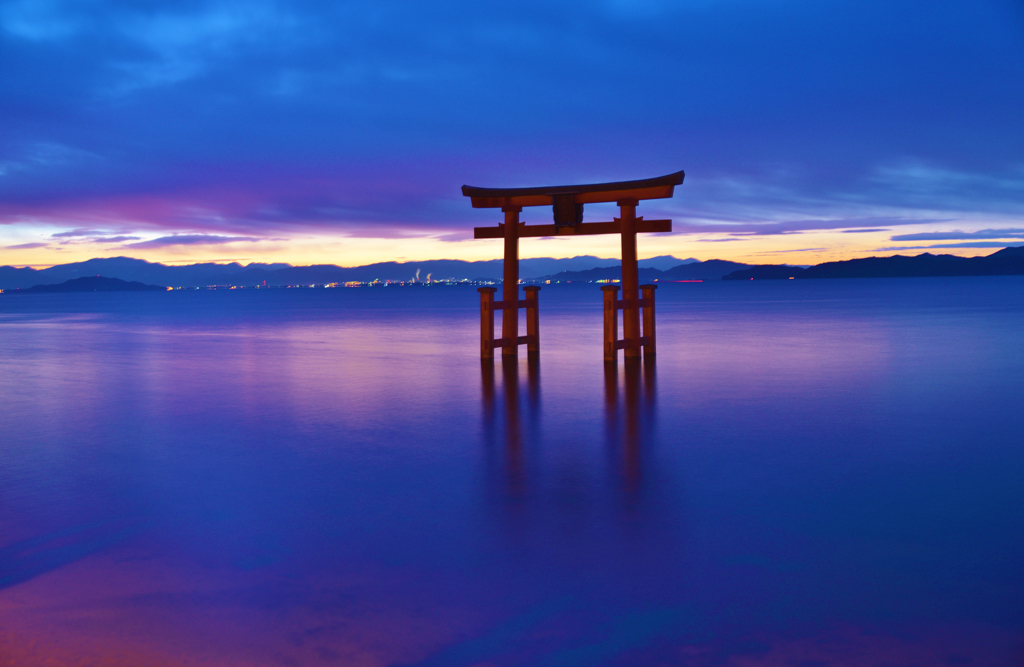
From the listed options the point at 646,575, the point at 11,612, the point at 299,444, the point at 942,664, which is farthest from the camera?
the point at 299,444

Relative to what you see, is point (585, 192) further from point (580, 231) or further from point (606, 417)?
point (606, 417)

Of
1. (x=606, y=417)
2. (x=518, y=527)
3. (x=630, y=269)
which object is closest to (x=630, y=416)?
(x=606, y=417)

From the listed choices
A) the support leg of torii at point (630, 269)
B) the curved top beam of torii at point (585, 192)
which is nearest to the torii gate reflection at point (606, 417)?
the support leg of torii at point (630, 269)

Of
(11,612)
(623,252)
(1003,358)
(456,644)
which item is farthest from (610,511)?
(1003,358)

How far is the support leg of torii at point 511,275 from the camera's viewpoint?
493 inches

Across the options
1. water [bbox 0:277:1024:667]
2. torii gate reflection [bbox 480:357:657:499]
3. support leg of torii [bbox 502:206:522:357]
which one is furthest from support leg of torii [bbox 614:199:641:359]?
water [bbox 0:277:1024:667]

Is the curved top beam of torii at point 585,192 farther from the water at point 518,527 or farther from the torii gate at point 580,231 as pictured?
the water at point 518,527

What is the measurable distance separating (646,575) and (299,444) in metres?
3.99

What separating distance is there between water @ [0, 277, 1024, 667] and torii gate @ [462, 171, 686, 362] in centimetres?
287

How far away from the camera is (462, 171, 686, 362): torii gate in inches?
467

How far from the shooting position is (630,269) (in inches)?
486

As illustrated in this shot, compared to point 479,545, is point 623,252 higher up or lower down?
higher up

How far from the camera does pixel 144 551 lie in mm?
4008

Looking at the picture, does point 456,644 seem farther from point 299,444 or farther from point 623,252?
point 623,252
